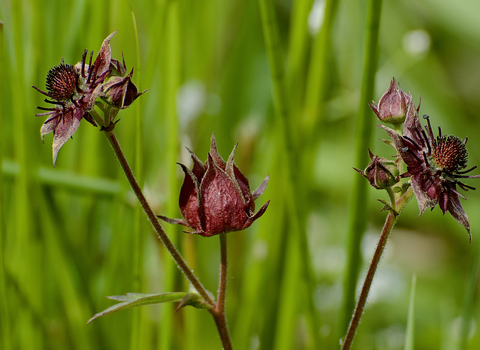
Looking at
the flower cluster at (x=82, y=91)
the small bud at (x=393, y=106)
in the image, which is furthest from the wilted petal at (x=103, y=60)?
the small bud at (x=393, y=106)

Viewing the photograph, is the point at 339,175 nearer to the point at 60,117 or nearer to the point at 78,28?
the point at 78,28

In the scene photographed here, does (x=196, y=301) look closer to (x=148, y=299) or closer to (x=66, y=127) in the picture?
(x=148, y=299)

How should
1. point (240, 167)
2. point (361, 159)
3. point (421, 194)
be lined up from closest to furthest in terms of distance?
point (421, 194), point (361, 159), point (240, 167)

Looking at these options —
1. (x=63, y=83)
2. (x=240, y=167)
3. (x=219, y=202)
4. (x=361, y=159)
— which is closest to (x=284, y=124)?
(x=361, y=159)

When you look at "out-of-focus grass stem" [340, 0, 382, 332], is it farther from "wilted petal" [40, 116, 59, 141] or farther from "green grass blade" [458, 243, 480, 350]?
"wilted petal" [40, 116, 59, 141]

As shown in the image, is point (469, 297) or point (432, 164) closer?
point (432, 164)

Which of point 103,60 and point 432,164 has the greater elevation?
point 103,60

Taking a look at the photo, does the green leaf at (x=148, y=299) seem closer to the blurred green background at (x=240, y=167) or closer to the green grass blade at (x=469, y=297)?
the blurred green background at (x=240, y=167)

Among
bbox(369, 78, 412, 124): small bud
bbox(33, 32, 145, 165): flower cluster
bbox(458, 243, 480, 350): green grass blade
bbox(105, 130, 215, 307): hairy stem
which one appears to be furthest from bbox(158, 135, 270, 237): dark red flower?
bbox(458, 243, 480, 350): green grass blade
